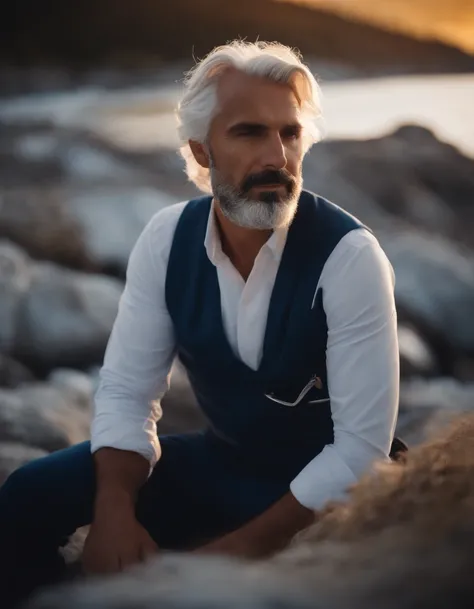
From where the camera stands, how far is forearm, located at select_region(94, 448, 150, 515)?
1217 millimetres

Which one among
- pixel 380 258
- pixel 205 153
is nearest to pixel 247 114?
pixel 205 153

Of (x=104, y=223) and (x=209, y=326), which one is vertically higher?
(x=104, y=223)

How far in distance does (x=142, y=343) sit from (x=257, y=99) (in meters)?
0.43

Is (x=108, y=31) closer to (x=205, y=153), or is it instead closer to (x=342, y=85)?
(x=342, y=85)

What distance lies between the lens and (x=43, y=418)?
1.96 meters

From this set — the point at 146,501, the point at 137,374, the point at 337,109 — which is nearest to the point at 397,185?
the point at 337,109

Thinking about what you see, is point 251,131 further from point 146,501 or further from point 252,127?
point 146,501

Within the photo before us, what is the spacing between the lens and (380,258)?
4.04 ft

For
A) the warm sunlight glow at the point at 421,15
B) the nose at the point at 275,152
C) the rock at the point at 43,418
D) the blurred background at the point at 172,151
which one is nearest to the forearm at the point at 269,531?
the nose at the point at 275,152

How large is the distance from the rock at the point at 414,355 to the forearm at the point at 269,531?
127 cm

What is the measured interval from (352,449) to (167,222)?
49 centimetres

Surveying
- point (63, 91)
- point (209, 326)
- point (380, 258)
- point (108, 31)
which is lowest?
point (209, 326)

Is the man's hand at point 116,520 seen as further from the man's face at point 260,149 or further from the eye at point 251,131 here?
the eye at point 251,131

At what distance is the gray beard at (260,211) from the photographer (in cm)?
125
